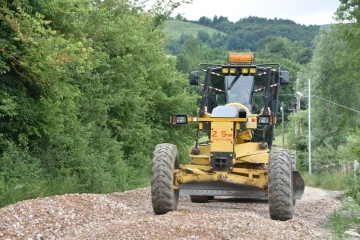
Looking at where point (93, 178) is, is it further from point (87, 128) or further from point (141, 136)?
point (141, 136)

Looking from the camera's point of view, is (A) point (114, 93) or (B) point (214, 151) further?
(A) point (114, 93)

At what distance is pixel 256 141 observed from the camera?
50.5 feet

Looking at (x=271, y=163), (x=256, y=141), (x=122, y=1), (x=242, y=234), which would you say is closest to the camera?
(x=242, y=234)

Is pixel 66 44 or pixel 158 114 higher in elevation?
pixel 66 44

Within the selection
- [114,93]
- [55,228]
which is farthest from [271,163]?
[114,93]

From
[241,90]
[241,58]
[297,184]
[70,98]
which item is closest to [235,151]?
[297,184]

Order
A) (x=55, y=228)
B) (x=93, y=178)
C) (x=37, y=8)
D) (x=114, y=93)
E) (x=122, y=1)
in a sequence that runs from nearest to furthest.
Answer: (x=55, y=228), (x=37, y=8), (x=93, y=178), (x=114, y=93), (x=122, y=1)

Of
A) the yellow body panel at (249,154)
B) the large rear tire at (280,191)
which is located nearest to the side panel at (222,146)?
the yellow body panel at (249,154)

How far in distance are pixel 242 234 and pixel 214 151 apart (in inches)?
151

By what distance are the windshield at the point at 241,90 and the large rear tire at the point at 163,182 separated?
139 inches

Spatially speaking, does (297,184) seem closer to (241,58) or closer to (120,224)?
(241,58)

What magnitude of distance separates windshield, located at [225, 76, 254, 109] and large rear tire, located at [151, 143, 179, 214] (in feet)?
11.6

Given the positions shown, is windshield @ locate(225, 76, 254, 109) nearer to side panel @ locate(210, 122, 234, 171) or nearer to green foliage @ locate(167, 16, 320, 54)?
side panel @ locate(210, 122, 234, 171)

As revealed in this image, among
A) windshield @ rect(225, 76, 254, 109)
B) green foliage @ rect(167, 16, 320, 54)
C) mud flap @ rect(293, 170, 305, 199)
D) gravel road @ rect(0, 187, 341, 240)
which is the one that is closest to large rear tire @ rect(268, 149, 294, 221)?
gravel road @ rect(0, 187, 341, 240)
